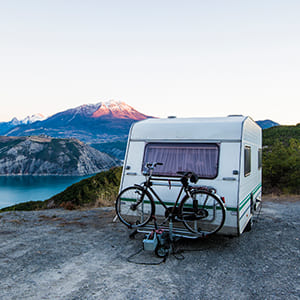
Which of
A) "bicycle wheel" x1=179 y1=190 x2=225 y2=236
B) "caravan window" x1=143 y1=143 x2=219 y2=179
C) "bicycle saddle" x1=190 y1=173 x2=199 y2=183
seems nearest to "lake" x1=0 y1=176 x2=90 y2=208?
"caravan window" x1=143 y1=143 x2=219 y2=179

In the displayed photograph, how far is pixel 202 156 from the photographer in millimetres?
6516

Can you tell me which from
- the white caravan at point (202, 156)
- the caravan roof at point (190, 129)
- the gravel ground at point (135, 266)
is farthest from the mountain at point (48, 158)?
the white caravan at point (202, 156)

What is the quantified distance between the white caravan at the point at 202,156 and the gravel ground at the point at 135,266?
31.0 inches

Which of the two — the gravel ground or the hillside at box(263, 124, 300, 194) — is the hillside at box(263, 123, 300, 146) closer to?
the hillside at box(263, 124, 300, 194)

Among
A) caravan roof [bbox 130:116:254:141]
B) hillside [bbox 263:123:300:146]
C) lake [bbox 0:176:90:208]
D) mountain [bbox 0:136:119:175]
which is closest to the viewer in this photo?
caravan roof [bbox 130:116:254:141]

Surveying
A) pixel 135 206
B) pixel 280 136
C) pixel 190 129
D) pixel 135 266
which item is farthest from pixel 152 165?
pixel 280 136

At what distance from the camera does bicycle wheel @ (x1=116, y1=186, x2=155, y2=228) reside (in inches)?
254

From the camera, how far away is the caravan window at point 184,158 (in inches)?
251

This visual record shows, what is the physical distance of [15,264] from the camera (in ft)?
17.8

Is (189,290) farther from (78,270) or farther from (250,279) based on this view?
Answer: (78,270)

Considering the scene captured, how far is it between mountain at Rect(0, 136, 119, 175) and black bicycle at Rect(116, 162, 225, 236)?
146 metres

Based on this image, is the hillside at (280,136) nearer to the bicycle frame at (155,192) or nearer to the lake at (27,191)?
the bicycle frame at (155,192)

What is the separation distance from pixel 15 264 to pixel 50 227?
3166 millimetres

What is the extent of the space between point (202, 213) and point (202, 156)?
125 cm
